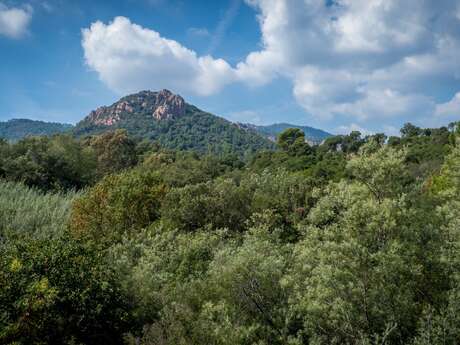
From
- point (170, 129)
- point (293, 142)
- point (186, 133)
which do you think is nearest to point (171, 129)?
point (170, 129)

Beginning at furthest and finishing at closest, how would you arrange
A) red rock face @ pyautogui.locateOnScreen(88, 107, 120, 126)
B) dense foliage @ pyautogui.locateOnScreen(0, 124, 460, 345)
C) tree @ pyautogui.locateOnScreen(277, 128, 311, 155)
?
red rock face @ pyautogui.locateOnScreen(88, 107, 120, 126), tree @ pyautogui.locateOnScreen(277, 128, 311, 155), dense foliage @ pyautogui.locateOnScreen(0, 124, 460, 345)

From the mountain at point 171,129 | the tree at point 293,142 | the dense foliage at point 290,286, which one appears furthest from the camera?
the mountain at point 171,129

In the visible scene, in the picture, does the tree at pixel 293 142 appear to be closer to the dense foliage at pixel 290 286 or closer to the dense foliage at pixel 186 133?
the dense foliage at pixel 290 286

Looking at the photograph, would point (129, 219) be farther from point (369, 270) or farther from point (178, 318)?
point (369, 270)

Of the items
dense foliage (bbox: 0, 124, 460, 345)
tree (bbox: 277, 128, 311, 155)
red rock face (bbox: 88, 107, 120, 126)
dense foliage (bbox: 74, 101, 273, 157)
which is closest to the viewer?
dense foliage (bbox: 0, 124, 460, 345)

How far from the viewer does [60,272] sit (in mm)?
8609

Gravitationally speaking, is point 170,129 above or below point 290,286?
above

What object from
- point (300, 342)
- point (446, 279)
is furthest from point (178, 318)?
point (446, 279)

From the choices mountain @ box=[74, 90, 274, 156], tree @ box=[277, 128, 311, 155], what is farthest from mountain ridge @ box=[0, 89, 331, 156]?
tree @ box=[277, 128, 311, 155]

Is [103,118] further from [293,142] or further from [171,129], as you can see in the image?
[293,142]

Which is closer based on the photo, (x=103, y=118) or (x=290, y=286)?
(x=290, y=286)

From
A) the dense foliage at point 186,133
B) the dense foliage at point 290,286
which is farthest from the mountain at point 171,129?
the dense foliage at point 290,286

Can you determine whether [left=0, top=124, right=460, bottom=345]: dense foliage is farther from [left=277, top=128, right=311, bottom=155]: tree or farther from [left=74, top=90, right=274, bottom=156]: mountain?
[left=74, top=90, right=274, bottom=156]: mountain

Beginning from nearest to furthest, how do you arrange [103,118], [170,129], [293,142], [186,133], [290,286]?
[290,286], [293,142], [186,133], [170,129], [103,118]
